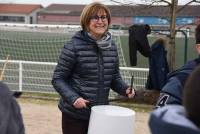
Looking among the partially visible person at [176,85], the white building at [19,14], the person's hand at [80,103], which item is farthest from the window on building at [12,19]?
the partially visible person at [176,85]

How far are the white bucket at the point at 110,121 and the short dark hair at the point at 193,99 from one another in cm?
174

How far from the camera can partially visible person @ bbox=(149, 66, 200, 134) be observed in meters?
1.27

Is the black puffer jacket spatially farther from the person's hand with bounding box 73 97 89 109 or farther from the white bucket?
the white bucket

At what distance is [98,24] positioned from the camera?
11.0 ft

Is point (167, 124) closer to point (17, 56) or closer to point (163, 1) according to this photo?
point (163, 1)

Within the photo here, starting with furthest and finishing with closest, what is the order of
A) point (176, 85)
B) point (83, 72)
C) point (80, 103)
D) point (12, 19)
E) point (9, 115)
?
point (12, 19)
point (83, 72)
point (80, 103)
point (176, 85)
point (9, 115)

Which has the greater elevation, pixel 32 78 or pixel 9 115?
pixel 9 115

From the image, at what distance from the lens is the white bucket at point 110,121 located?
9.89 feet

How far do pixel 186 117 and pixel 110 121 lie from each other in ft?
5.67

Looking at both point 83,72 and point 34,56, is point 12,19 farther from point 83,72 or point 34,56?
point 83,72

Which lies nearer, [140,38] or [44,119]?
[44,119]

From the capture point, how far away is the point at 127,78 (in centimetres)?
959

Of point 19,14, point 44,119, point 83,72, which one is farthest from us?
point 19,14

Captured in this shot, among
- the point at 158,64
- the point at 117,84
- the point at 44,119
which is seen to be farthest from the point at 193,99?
the point at 158,64
